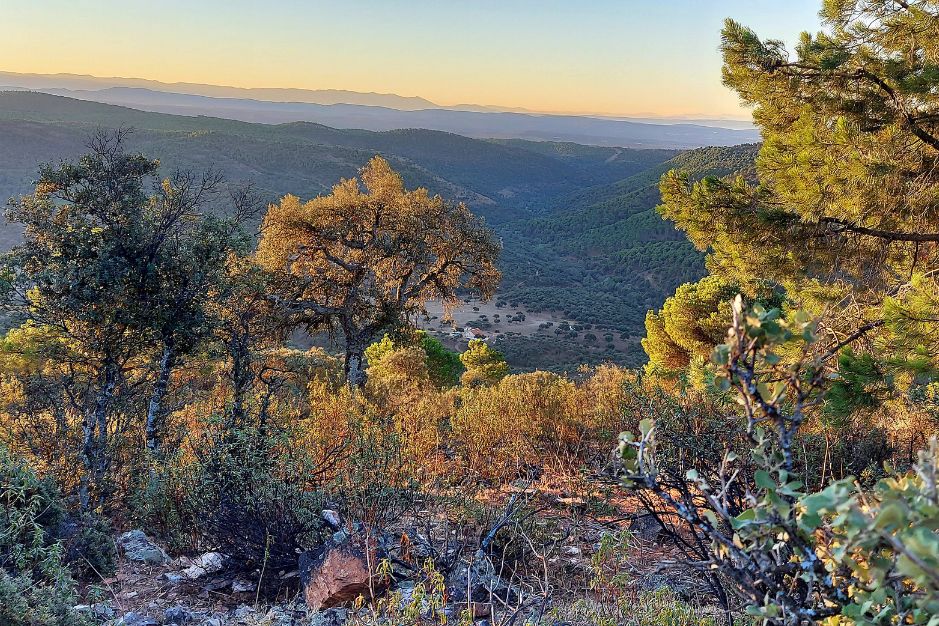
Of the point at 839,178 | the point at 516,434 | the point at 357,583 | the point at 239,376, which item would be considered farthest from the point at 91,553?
the point at 839,178

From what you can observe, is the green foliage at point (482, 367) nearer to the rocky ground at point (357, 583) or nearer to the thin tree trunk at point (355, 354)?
the thin tree trunk at point (355, 354)

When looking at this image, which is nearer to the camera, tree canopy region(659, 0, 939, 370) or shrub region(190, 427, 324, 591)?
shrub region(190, 427, 324, 591)

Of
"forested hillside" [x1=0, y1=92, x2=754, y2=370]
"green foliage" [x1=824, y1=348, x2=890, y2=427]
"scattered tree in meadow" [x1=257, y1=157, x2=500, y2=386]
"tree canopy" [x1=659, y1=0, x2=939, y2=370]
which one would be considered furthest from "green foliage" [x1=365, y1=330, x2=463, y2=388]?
"green foliage" [x1=824, y1=348, x2=890, y2=427]

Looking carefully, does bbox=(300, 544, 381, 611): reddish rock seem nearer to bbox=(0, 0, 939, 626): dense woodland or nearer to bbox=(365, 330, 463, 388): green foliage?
bbox=(0, 0, 939, 626): dense woodland

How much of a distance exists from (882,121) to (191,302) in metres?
7.70

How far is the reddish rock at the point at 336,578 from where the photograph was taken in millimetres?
3158

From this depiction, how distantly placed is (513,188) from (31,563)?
138 metres

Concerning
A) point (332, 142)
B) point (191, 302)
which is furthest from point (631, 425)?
point (332, 142)

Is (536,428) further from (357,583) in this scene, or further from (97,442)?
(97,442)

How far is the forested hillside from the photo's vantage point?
52125mm

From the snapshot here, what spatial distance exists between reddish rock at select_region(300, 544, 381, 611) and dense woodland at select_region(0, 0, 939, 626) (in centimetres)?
2

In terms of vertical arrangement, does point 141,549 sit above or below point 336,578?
below

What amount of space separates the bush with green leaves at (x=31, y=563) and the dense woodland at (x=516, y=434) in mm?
20

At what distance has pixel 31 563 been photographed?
317cm
